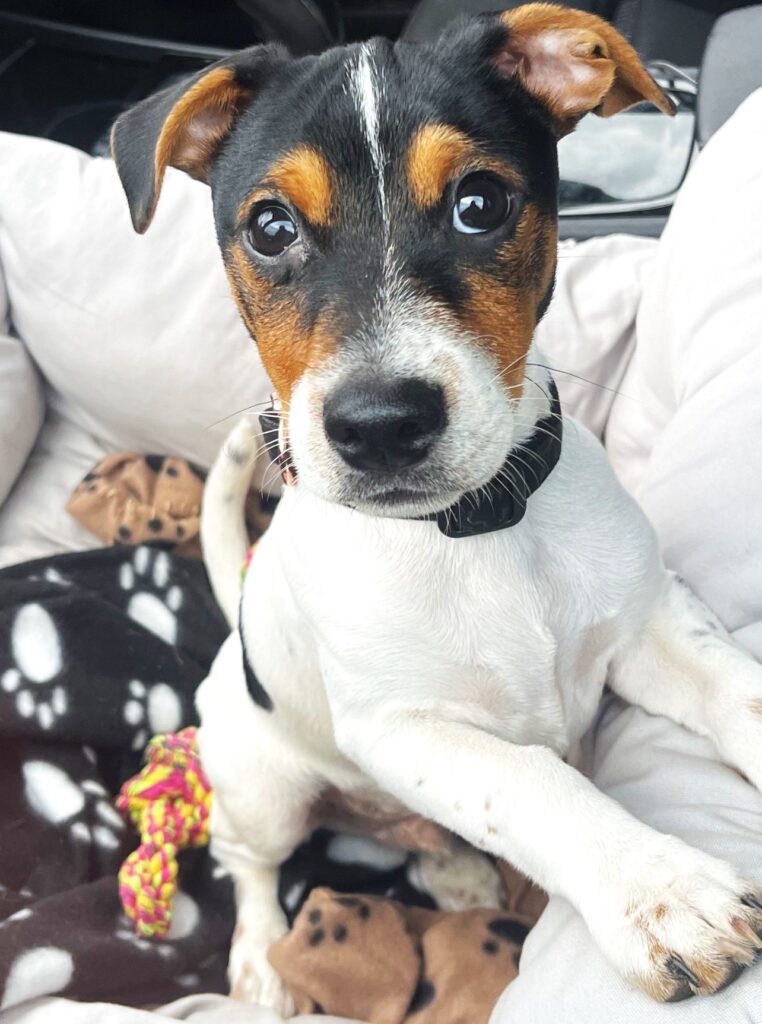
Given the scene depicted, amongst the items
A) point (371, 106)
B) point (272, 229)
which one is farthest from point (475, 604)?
point (371, 106)

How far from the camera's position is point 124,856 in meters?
2.10

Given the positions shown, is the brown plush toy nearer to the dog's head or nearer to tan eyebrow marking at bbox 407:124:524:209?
the dog's head

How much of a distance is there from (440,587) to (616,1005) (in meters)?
0.64

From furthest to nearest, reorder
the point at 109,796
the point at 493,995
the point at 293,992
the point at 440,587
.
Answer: the point at 109,796, the point at 293,992, the point at 493,995, the point at 440,587

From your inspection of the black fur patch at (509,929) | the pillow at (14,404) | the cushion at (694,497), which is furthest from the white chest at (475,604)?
the pillow at (14,404)

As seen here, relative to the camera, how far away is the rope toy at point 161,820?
192cm

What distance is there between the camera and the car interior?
9.57ft

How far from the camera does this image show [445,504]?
51.4 inches

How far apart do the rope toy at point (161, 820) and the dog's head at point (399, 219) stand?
1101 millimetres

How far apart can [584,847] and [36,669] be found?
1.56 meters

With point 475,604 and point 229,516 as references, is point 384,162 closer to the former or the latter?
point 475,604

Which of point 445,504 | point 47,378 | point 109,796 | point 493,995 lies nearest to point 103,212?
point 47,378

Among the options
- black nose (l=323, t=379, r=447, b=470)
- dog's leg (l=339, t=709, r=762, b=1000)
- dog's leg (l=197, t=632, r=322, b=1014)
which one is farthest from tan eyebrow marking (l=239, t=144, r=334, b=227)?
dog's leg (l=197, t=632, r=322, b=1014)

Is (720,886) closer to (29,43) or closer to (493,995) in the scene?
(493,995)
